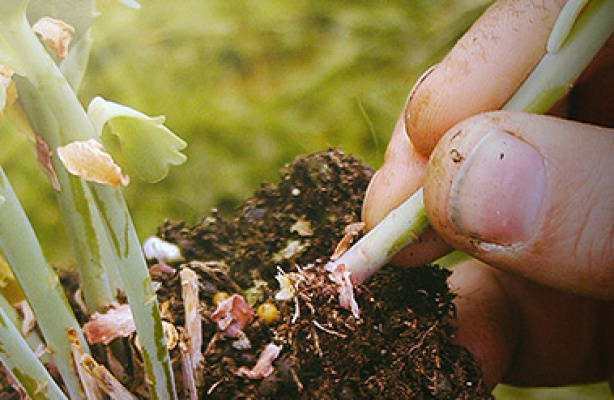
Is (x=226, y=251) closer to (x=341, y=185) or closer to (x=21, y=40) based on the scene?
(x=341, y=185)

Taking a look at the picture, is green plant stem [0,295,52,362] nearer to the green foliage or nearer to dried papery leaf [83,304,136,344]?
dried papery leaf [83,304,136,344]

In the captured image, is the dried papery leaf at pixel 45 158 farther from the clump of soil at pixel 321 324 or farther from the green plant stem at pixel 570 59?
the green plant stem at pixel 570 59

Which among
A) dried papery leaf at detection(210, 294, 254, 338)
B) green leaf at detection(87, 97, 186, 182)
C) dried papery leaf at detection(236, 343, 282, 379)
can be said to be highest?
green leaf at detection(87, 97, 186, 182)

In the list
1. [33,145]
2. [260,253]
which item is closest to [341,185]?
[260,253]

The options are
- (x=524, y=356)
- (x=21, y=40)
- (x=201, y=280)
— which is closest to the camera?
(x=21, y=40)

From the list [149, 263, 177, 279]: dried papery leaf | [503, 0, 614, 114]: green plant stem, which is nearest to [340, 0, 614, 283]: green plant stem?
[503, 0, 614, 114]: green plant stem

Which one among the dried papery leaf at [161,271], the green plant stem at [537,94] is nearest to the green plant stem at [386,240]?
the green plant stem at [537,94]

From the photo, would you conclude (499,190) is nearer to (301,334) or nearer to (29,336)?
(301,334)

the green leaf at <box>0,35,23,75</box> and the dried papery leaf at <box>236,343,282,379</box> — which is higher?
the green leaf at <box>0,35,23,75</box>
